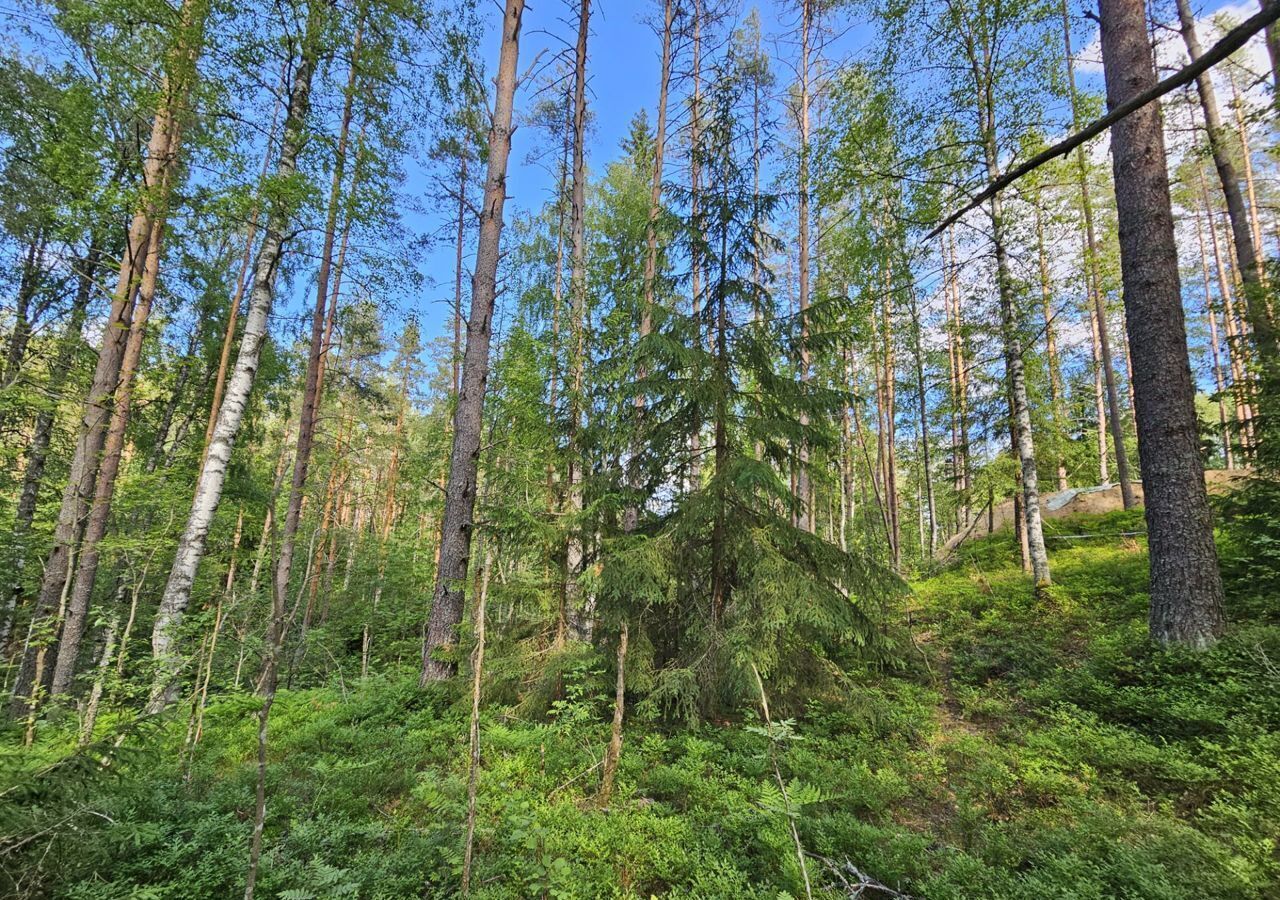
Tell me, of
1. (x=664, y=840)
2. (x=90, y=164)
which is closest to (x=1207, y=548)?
(x=664, y=840)

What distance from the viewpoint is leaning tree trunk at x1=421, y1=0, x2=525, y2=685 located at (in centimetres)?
508

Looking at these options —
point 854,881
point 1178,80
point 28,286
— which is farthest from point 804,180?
point 28,286

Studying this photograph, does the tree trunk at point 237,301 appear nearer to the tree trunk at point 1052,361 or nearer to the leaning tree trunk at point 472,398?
the leaning tree trunk at point 472,398

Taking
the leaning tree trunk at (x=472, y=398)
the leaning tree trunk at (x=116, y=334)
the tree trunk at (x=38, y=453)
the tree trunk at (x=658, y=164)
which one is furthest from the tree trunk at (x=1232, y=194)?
the tree trunk at (x=38, y=453)

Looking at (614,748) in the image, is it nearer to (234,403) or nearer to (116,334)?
(234,403)

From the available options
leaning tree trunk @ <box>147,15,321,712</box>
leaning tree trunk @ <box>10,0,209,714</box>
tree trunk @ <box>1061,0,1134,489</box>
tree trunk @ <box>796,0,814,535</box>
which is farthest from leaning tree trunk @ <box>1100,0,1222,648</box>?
leaning tree trunk @ <box>10,0,209,714</box>

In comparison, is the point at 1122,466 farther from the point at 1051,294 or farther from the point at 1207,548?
the point at 1207,548

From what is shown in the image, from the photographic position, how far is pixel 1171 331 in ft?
14.5

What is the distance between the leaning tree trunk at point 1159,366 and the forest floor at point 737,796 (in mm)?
455

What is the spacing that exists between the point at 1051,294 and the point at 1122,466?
5.78 metres

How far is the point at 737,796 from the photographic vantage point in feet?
10.3

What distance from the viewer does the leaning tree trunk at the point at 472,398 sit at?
508 cm

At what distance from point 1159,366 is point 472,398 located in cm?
701

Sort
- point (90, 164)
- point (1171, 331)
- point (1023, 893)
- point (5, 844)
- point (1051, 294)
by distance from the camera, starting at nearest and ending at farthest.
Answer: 1. point (5, 844)
2. point (1023, 893)
3. point (1171, 331)
4. point (90, 164)
5. point (1051, 294)
